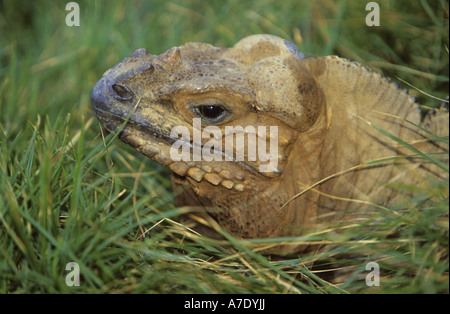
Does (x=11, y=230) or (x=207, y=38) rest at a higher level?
(x=207, y=38)

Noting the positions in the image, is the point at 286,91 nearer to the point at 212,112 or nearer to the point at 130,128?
the point at 212,112

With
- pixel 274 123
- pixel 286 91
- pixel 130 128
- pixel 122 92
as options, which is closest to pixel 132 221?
pixel 130 128

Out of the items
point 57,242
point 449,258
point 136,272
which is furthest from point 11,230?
point 449,258

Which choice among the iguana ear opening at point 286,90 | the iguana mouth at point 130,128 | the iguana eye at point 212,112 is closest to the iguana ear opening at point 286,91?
the iguana ear opening at point 286,90

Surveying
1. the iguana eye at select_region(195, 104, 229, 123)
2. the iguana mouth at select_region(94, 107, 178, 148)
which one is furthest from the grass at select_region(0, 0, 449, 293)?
the iguana eye at select_region(195, 104, 229, 123)
